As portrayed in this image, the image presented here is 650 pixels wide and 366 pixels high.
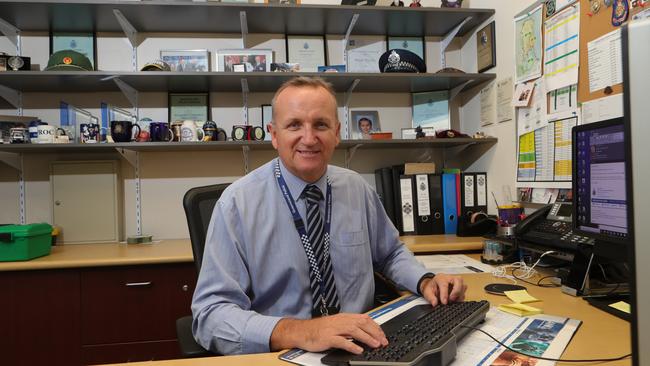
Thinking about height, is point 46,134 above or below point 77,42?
below

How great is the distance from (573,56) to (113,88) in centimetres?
236

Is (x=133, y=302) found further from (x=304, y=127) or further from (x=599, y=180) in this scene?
(x=599, y=180)

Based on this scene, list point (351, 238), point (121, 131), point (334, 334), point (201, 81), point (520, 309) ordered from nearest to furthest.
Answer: point (334, 334)
point (520, 309)
point (351, 238)
point (121, 131)
point (201, 81)

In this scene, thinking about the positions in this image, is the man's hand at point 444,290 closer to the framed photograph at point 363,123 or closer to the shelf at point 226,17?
the framed photograph at point 363,123

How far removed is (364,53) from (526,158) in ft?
3.90

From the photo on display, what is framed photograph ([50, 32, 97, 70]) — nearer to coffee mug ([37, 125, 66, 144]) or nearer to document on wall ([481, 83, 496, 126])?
coffee mug ([37, 125, 66, 144])

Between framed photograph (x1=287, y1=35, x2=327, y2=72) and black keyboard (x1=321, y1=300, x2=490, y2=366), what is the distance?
1856 millimetres

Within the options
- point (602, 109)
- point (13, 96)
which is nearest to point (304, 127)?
point (602, 109)

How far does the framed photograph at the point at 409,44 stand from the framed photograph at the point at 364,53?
60 millimetres

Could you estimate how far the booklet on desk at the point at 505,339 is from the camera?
0.75 metres

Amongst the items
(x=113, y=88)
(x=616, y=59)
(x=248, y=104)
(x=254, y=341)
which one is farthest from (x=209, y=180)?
(x=616, y=59)

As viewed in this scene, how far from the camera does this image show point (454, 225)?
2.26 m

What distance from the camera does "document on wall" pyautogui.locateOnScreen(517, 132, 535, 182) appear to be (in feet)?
6.38

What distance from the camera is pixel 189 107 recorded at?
2.40m
